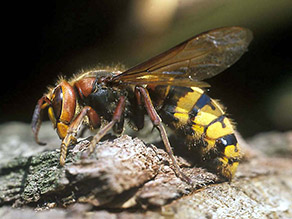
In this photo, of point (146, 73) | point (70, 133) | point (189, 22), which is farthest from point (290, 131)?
point (70, 133)

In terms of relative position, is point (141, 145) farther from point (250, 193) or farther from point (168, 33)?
point (168, 33)

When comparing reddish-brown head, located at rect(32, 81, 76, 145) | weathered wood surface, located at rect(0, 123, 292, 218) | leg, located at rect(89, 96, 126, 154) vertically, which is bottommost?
weathered wood surface, located at rect(0, 123, 292, 218)

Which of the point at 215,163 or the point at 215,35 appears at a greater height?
the point at 215,35

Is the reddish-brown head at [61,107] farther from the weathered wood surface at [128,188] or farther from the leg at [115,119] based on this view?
the leg at [115,119]

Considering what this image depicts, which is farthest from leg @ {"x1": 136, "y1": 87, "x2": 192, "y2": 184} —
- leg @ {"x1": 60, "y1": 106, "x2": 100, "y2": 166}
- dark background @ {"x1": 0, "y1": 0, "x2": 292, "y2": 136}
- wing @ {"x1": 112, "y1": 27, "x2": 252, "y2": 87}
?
dark background @ {"x1": 0, "y1": 0, "x2": 292, "y2": 136}

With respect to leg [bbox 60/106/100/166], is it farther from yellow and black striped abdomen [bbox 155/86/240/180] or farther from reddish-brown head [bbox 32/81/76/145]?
yellow and black striped abdomen [bbox 155/86/240/180]

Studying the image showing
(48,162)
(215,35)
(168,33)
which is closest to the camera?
(48,162)
